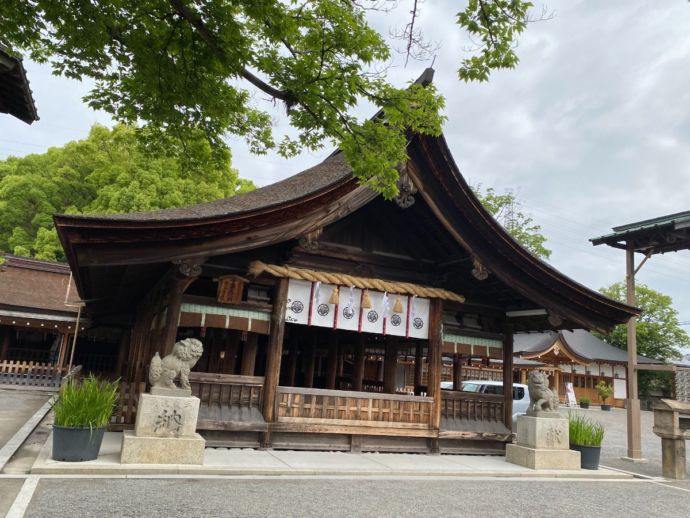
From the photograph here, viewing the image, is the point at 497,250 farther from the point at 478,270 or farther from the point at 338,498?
the point at 338,498

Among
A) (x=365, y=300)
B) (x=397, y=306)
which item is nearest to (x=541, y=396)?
(x=397, y=306)

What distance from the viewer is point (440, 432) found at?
9695mm

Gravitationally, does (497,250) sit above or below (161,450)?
above

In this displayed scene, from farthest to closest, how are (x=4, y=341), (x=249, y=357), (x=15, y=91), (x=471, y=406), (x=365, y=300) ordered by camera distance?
(x=4, y=341)
(x=471, y=406)
(x=365, y=300)
(x=249, y=357)
(x=15, y=91)

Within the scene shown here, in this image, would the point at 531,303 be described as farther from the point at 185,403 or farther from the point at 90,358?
the point at 90,358

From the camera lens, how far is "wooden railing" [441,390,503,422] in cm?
1023

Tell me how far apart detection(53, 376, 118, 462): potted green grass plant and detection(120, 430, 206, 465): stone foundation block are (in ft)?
1.25

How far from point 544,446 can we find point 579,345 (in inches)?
1178

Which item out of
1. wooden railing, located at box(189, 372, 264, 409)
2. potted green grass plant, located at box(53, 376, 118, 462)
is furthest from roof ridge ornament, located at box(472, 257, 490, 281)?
potted green grass plant, located at box(53, 376, 118, 462)

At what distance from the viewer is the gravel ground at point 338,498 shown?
492 centimetres

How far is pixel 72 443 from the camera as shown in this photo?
626cm

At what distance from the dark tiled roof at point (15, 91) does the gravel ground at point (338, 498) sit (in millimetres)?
5294

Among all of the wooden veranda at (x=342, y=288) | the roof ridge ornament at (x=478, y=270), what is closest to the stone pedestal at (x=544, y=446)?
the wooden veranda at (x=342, y=288)

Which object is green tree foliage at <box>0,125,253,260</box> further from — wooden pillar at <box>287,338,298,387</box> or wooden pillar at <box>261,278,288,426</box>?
wooden pillar at <box>261,278,288,426</box>
